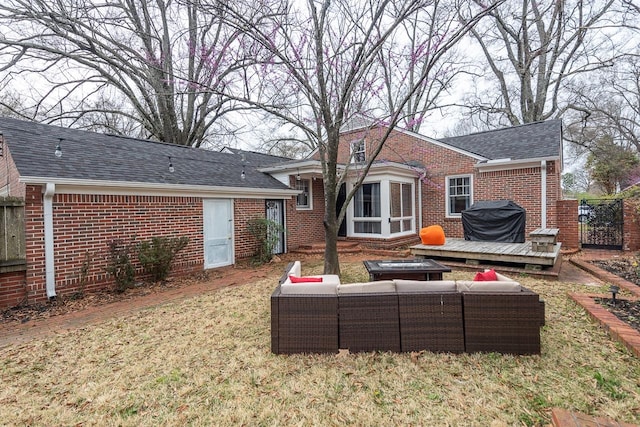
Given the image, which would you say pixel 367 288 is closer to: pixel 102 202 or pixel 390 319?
pixel 390 319

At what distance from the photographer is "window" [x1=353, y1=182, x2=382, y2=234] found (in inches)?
429

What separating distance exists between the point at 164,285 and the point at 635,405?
752 centimetres

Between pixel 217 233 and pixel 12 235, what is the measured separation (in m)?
4.18

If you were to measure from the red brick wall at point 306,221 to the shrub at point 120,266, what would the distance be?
5358mm

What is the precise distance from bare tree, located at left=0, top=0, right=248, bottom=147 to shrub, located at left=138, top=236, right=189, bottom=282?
3.86 m

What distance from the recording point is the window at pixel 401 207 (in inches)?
428

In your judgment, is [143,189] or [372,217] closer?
[143,189]

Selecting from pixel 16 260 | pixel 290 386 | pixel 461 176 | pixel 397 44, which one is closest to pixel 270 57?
pixel 397 44

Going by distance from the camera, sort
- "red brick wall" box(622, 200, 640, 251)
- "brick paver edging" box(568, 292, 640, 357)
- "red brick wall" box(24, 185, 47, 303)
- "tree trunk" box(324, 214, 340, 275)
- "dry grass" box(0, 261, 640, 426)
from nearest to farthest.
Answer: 1. "dry grass" box(0, 261, 640, 426)
2. "brick paver edging" box(568, 292, 640, 357)
3. "red brick wall" box(24, 185, 47, 303)
4. "tree trunk" box(324, 214, 340, 275)
5. "red brick wall" box(622, 200, 640, 251)

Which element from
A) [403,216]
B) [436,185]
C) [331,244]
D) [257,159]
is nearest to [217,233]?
[331,244]

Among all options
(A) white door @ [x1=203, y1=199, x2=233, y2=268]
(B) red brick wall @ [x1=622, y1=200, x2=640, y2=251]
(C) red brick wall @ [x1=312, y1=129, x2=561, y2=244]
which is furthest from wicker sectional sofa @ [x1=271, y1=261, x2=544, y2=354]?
(B) red brick wall @ [x1=622, y1=200, x2=640, y2=251]

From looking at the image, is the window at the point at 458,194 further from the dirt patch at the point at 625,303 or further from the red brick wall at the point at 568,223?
the dirt patch at the point at 625,303

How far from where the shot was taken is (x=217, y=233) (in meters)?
8.55

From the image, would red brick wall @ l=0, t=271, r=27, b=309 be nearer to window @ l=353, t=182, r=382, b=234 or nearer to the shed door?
the shed door
